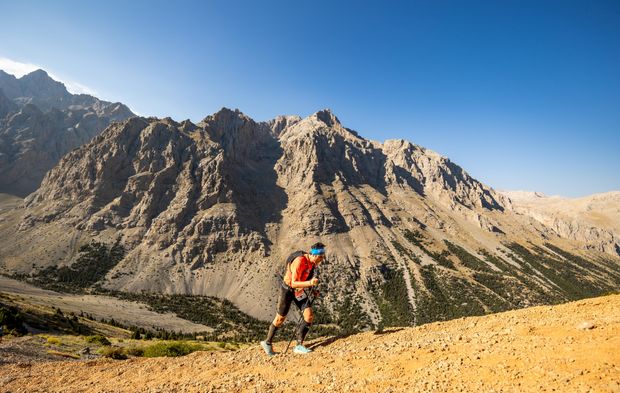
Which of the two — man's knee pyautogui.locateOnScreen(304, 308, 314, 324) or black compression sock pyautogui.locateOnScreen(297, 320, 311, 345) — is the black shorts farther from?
black compression sock pyautogui.locateOnScreen(297, 320, 311, 345)

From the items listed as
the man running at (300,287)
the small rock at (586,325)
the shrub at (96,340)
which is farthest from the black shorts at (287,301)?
the shrub at (96,340)

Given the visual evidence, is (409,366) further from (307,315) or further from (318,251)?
(318,251)

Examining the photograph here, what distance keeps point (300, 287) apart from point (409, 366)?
14.9ft

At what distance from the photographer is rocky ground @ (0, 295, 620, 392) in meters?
7.47

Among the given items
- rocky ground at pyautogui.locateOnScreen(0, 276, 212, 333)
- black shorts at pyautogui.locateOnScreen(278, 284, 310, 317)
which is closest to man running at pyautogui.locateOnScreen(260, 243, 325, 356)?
black shorts at pyautogui.locateOnScreen(278, 284, 310, 317)

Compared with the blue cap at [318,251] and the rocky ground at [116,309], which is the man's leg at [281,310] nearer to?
the blue cap at [318,251]

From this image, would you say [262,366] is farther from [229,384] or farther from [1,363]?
[1,363]

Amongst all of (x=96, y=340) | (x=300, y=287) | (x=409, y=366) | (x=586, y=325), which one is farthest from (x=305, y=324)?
(x=96, y=340)

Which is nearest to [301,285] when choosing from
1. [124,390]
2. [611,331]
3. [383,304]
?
[124,390]

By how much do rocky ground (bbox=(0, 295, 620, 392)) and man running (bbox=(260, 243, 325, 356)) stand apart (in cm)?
87

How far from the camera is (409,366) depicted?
905 centimetres

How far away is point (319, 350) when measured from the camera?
12.4 meters

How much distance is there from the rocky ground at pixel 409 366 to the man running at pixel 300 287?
0.87 meters

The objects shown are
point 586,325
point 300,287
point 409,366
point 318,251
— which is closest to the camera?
point 409,366
